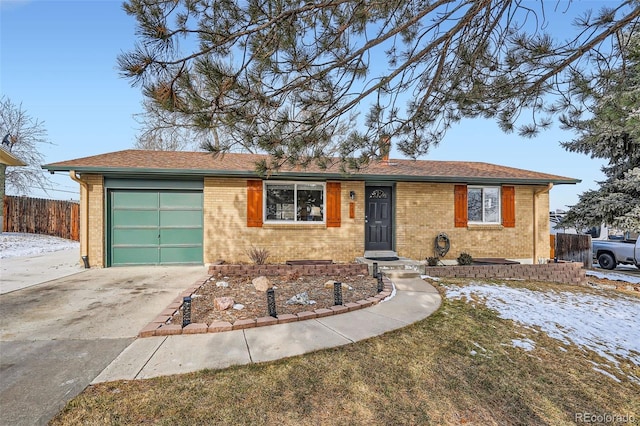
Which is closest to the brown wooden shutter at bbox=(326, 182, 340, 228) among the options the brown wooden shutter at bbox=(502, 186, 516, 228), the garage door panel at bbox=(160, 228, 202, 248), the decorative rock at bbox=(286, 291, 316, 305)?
the garage door panel at bbox=(160, 228, 202, 248)

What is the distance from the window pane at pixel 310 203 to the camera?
8.84 m

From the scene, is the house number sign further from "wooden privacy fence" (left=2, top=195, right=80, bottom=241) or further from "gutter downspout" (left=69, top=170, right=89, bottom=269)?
"wooden privacy fence" (left=2, top=195, right=80, bottom=241)

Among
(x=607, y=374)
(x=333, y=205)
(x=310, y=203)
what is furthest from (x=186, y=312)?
(x=333, y=205)

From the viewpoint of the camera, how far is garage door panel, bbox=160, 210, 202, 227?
832 cm

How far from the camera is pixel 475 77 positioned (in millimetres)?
4477

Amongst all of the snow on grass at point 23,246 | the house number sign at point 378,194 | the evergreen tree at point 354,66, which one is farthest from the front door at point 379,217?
the snow on grass at point 23,246

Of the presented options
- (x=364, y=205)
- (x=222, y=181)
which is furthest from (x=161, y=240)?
(x=364, y=205)

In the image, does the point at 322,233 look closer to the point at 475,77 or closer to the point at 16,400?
the point at 475,77

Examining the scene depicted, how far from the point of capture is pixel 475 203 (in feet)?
31.1

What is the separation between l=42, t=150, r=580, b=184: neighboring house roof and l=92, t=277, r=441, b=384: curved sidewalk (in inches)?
146

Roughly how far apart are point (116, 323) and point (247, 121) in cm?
326

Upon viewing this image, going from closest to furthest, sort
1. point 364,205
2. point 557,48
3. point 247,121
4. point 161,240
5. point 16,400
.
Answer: point 16,400
point 247,121
point 557,48
point 161,240
point 364,205

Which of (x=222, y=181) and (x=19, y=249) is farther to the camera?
(x=19, y=249)

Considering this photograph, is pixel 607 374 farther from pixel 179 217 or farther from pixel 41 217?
pixel 41 217
